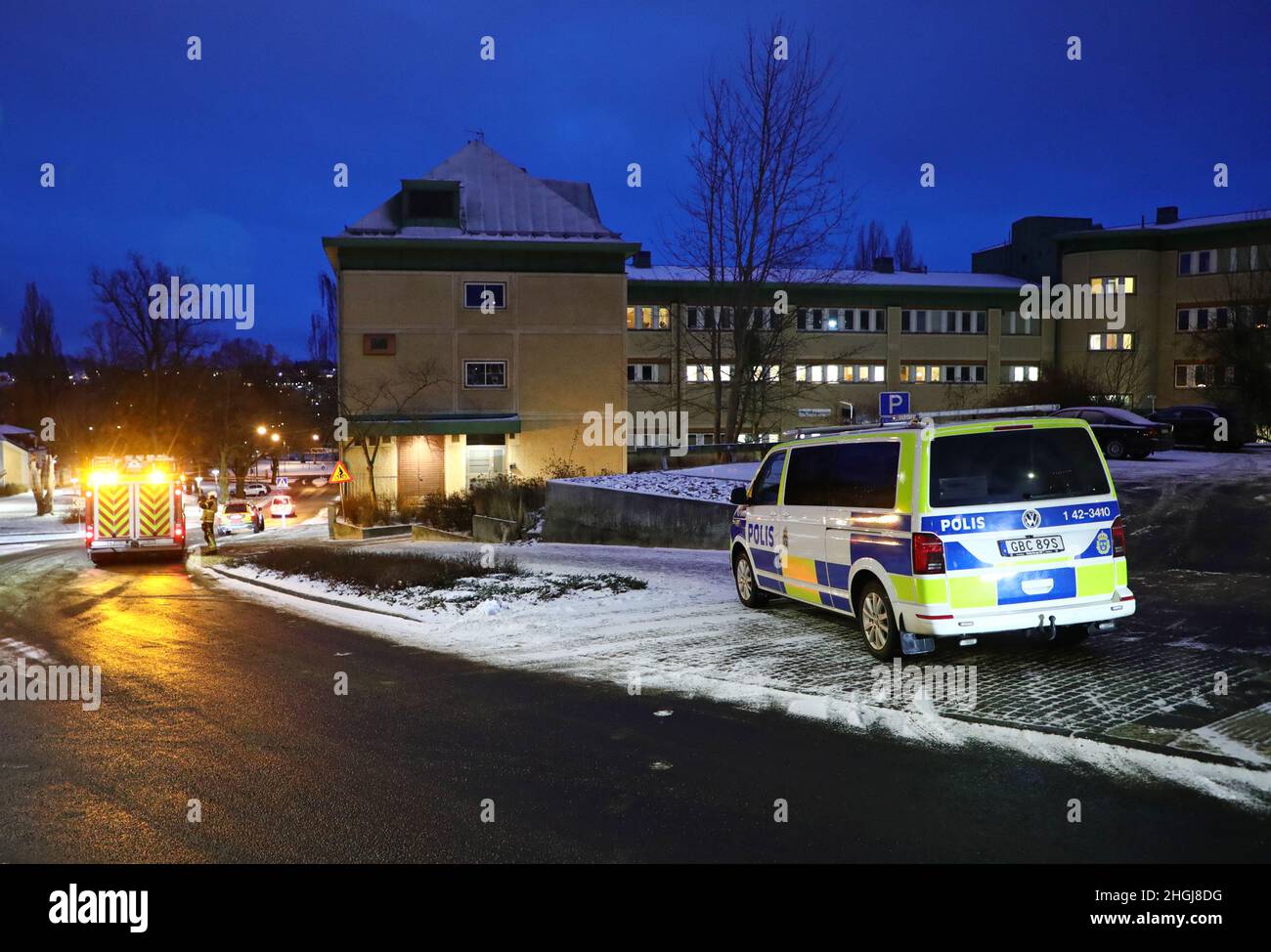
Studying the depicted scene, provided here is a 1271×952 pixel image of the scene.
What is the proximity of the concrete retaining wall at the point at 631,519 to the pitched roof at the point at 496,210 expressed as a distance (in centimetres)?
1771

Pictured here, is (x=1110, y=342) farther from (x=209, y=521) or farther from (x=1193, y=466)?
(x=209, y=521)

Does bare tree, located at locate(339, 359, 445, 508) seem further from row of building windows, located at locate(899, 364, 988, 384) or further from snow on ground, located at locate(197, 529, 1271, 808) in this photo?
row of building windows, located at locate(899, 364, 988, 384)

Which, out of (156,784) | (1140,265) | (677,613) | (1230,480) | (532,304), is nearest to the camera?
(156,784)

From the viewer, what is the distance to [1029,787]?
5.58 meters

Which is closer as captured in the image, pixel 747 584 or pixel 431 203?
pixel 747 584

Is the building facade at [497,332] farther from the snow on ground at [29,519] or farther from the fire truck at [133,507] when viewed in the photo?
the snow on ground at [29,519]

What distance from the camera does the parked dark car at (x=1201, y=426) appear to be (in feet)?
105

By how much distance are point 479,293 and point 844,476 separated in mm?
31022

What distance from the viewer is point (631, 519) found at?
21.8 m

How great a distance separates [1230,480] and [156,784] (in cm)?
2228

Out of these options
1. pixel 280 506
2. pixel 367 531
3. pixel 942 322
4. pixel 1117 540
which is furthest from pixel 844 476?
pixel 942 322
